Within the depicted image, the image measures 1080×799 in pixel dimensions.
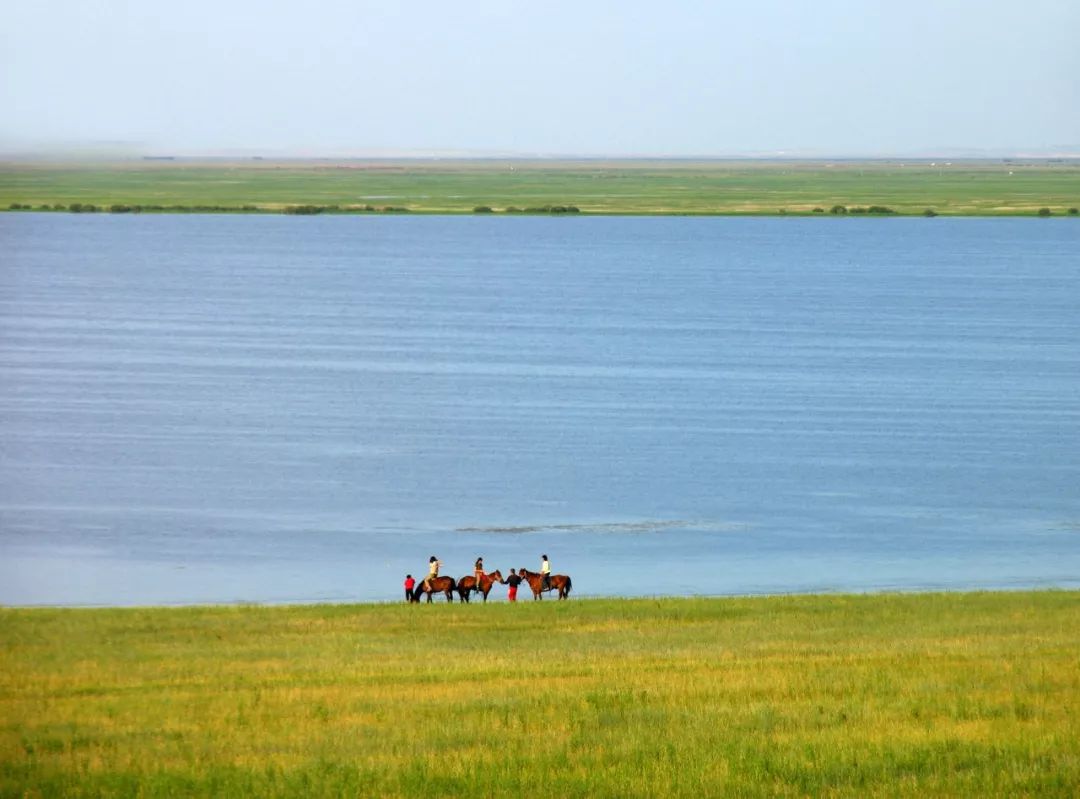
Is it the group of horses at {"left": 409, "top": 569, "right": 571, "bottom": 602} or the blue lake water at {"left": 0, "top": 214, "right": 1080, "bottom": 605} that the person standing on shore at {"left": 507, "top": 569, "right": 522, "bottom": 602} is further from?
the blue lake water at {"left": 0, "top": 214, "right": 1080, "bottom": 605}

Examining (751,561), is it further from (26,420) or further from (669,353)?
(669,353)

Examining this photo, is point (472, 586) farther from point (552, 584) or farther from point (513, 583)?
point (552, 584)

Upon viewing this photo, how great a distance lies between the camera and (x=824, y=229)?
195375mm

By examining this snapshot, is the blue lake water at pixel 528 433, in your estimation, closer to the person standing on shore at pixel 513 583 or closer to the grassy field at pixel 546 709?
the grassy field at pixel 546 709

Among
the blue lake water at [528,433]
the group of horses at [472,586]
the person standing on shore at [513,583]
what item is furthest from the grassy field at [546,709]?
the person standing on shore at [513,583]

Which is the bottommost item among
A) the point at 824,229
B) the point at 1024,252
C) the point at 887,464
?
the point at 887,464

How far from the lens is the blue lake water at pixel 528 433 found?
35.2 meters

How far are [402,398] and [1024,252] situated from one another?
104 metres

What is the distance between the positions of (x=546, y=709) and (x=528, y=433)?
1593 inches

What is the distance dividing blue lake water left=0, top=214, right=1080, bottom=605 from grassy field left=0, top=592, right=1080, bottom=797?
1.90 m

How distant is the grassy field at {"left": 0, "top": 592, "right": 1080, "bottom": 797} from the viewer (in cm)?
1159

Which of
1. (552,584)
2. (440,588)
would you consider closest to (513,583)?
(552,584)

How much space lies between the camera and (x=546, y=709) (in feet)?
47.6

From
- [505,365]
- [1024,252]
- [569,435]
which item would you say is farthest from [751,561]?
[1024,252]
